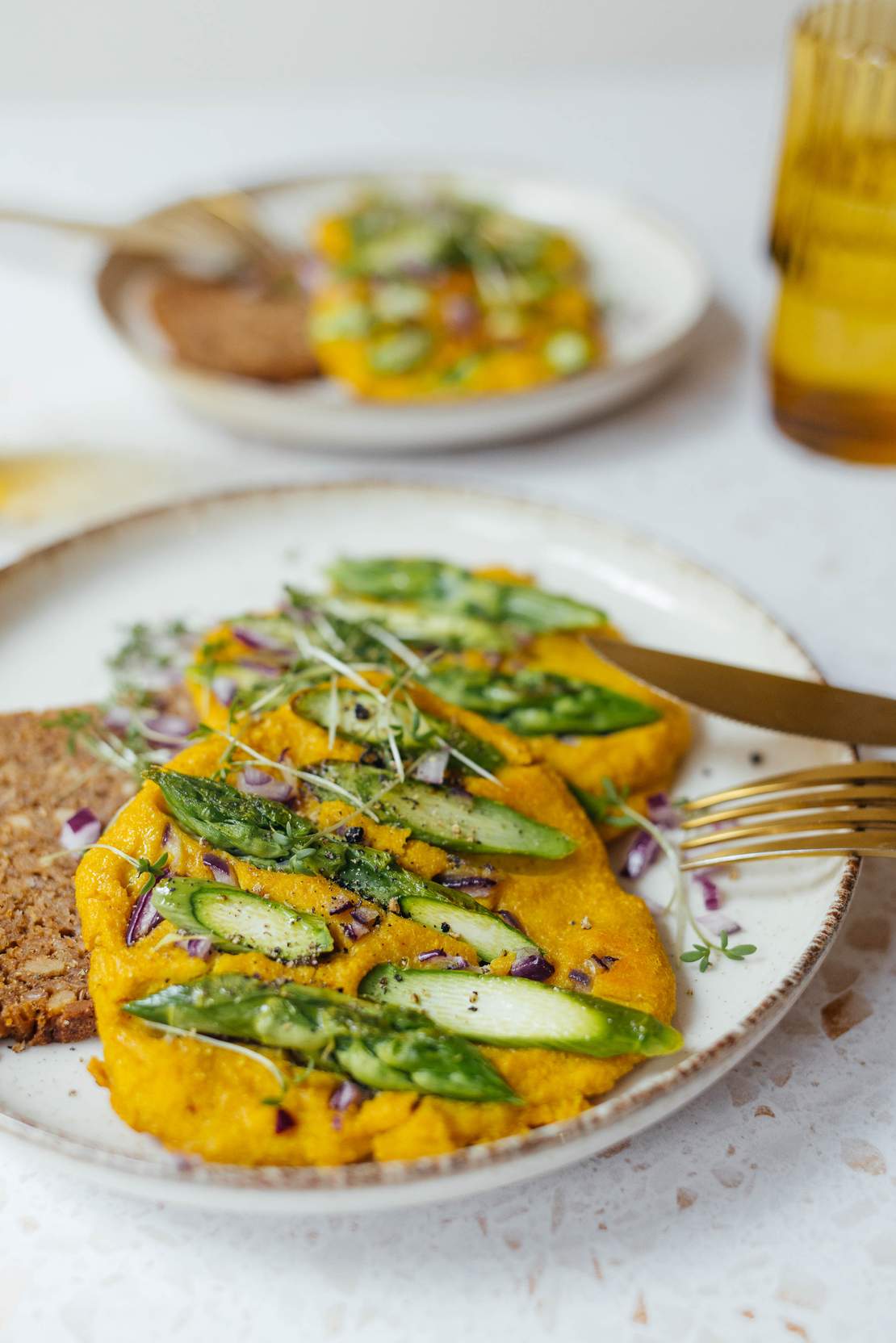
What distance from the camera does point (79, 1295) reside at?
1726 millimetres

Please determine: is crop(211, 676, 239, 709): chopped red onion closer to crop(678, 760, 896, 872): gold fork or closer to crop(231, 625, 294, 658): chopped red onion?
crop(231, 625, 294, 658): chopped red onion

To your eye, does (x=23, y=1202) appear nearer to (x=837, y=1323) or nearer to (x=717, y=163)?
(x=837, y=1323)

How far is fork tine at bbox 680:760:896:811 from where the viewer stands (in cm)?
220

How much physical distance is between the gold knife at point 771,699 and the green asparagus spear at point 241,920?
2.84 ft

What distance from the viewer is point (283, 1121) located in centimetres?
166

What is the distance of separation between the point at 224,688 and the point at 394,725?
1.47 feet

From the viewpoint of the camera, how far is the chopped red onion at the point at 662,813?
2.33 metres

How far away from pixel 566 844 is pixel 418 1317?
0.75 m

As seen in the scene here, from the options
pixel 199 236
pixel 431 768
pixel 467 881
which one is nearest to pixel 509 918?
pixel 467 881

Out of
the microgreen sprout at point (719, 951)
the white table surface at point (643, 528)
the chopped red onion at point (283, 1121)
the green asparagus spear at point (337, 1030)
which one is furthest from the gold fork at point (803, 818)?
the chopped red onion at point (283, 1121)

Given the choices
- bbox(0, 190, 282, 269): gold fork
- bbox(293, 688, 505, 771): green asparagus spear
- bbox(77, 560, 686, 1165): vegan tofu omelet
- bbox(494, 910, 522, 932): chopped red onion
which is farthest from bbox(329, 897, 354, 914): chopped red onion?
bbox(0, 190, 282, 269): gold fork

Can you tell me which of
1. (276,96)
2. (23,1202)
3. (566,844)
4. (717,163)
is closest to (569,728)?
(566,844)

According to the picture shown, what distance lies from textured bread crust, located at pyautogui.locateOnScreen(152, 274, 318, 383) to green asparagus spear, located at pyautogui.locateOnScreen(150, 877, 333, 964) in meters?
2.33

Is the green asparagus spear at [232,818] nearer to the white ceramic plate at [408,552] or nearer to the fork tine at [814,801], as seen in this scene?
the white ceramic plate at [408,552]
